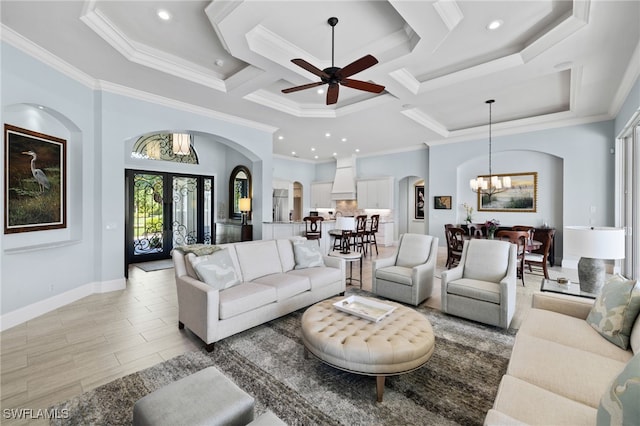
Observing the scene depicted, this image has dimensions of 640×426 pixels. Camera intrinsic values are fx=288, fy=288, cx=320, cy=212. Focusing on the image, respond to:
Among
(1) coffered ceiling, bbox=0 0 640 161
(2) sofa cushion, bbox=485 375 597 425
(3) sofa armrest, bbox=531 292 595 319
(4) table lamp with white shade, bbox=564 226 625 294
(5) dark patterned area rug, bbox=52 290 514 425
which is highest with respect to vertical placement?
(1) coffered ceiling, bbox=0 0 640 161

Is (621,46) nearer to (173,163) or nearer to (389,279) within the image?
(389,279)

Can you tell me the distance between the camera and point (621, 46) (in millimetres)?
3334

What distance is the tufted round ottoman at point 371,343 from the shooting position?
2.01 m

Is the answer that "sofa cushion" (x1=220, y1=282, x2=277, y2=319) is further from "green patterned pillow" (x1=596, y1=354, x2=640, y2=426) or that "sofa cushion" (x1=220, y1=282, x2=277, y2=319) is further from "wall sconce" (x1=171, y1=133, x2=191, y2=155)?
"wall sconce" (x1=171, y1=133, x2=191, y2=155)

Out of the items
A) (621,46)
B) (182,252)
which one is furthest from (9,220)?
(621,46)

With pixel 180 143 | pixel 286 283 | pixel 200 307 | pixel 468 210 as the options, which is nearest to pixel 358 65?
pixel 286 283

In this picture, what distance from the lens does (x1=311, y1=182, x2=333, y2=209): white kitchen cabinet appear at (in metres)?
11.1

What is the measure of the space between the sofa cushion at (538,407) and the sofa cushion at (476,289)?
6.20 ft

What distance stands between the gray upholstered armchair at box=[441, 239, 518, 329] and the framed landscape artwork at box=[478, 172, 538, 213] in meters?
3.74

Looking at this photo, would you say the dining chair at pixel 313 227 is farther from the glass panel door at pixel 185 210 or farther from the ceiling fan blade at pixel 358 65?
the ceiling fan blade at pixel 358 65

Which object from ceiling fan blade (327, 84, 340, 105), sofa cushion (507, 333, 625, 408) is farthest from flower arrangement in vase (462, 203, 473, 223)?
sofa cushion (507, 333, 625, 408)

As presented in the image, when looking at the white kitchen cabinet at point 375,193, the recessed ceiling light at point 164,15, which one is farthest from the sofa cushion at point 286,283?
the white kitchen cabinet at point 375,193

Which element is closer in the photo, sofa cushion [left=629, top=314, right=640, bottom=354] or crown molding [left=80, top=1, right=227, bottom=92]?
sofa cushion [left=629, top=314, right=640, bottom=354]

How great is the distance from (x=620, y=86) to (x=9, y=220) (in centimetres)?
848
